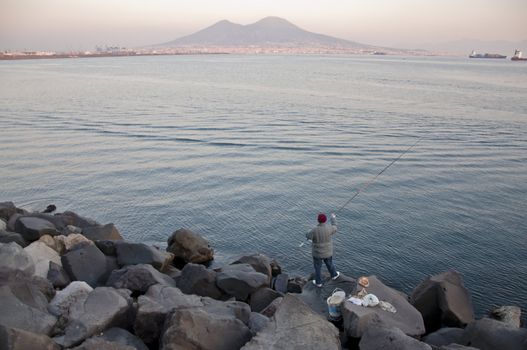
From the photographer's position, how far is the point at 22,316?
7094mm

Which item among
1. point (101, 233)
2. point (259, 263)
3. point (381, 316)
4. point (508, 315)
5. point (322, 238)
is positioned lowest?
point (508, 315)

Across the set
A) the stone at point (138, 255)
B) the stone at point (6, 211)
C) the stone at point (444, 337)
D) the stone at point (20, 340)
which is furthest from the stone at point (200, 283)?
the stone at point (6, 211)

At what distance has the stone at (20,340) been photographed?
6.05 m

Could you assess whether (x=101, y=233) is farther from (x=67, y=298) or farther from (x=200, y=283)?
(x=67, y=298)

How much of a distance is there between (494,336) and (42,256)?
8921 mm

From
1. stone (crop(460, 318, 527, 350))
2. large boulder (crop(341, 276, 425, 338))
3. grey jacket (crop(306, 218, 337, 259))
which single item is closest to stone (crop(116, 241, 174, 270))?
grey jacket (crop(306, 218, 337, 259))

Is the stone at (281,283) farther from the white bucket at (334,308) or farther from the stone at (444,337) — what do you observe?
the stone at (444,337)

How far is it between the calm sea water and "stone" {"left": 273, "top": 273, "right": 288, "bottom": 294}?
111cm

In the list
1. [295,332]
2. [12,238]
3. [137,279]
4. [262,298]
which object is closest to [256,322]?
[295,332]

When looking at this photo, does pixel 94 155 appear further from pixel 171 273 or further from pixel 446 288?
pixel 446 288

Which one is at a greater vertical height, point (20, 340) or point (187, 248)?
point (20, 340)

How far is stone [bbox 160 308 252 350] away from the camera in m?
6.54

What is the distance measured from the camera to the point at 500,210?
636 inches

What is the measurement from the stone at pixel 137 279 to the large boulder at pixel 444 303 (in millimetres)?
5070
